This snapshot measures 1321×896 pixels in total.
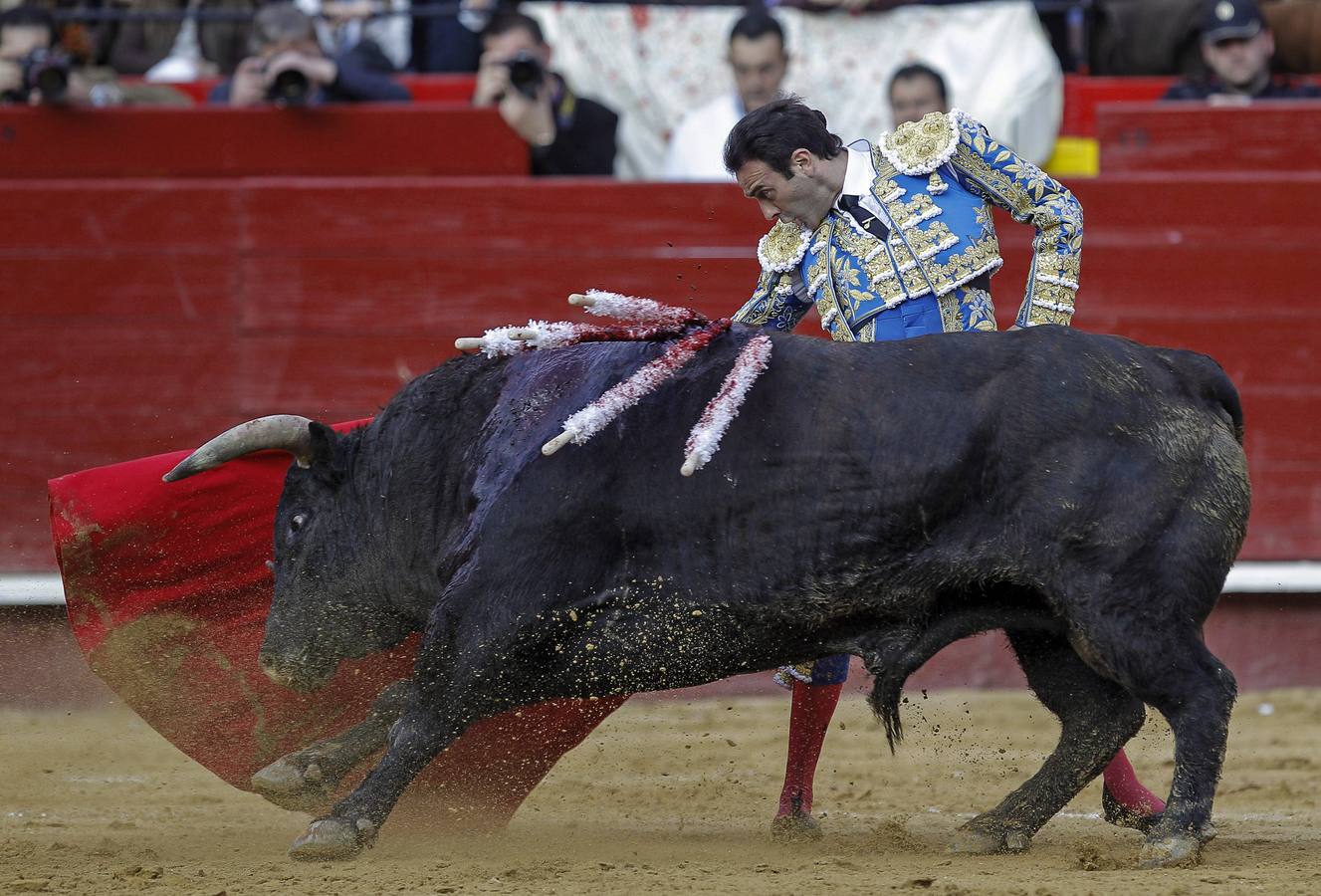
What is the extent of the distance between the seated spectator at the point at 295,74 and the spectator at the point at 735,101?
0.94m

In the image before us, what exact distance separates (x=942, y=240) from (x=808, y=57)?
2.88 metres

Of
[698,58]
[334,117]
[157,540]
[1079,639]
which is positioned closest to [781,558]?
[1079,639]

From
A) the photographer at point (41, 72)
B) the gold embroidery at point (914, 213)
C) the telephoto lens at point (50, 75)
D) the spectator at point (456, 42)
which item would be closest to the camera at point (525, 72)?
the spectator at point (456, 42)

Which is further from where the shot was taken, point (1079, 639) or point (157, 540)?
point (157, 540)

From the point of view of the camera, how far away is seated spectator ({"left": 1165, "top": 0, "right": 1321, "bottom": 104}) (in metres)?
5.67

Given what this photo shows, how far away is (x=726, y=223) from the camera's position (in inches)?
218

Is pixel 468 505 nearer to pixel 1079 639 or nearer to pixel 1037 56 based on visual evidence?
pixel 1079 639

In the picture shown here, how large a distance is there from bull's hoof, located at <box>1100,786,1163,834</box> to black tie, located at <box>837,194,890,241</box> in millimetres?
1227

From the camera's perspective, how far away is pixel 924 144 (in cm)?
356

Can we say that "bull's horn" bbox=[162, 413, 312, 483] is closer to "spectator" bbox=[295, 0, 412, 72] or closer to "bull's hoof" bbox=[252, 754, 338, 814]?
"bull's hoof" bbox=[252, 754, 338, 814]

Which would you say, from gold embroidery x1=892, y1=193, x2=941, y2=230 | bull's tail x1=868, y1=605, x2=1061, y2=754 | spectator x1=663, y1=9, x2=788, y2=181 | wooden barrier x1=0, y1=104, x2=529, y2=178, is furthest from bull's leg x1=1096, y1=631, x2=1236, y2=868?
wooden barrier x1=0, y1=104, x2=529, y2=178

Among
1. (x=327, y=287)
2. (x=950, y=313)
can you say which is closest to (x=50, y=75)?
(x=327, y=287)

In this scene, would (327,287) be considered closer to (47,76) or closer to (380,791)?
(47,76)

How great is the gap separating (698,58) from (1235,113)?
1829 mm
